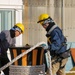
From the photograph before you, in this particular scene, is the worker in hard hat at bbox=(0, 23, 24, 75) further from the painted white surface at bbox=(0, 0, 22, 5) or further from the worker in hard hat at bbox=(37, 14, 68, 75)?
the painted white surface at bbox=(0, 0, 22, 5)

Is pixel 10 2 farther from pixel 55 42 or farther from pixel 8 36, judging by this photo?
pixel 55 42

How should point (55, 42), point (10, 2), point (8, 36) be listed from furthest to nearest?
point (10, 2)
point (8, 36)
point (55, 42)

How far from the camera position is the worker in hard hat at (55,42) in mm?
8164

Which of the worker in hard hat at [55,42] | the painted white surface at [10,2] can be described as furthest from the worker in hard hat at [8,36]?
the painted white surface at [10,2]

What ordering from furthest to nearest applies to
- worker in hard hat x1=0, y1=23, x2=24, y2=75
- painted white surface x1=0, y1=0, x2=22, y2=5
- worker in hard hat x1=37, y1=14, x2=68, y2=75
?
painted white surface x1=0, y1=0, x2=22, y2=5, worker in hard hat x1=0, y1=23, x2=24, y2=75, worker in hard hat x1=37, y1=14, x2=68, y2=75

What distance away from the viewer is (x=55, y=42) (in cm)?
816

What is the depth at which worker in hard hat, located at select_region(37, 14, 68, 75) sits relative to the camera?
8.16 meters

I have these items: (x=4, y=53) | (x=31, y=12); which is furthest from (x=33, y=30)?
(x=4, y=53)

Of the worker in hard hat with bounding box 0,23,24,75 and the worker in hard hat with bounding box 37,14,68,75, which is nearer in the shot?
the worker in hard hat with bounding box 37,14,68,75

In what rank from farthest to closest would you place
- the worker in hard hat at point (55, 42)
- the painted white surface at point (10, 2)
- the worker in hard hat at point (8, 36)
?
the painted white surface at point (10, 2)
the worker in hard hat at point (8, 36)
the worker in hard hat at point (55, 42)

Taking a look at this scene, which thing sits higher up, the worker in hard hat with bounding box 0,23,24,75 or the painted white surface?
the painted white surface

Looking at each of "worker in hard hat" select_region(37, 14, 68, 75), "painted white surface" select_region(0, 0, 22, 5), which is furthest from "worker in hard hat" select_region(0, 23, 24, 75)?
"painted white surface" select_region(0, 0, 22, 5)

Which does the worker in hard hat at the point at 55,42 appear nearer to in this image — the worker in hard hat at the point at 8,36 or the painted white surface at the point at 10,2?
the worker in hard hat at the point at 8,36

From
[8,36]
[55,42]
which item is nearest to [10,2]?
[8,36]
